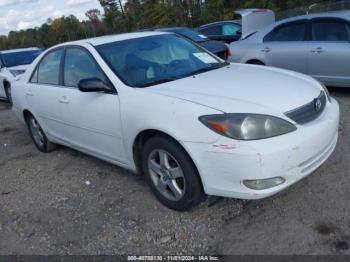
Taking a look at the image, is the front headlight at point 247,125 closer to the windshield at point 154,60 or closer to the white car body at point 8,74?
the windshield at point 154,60

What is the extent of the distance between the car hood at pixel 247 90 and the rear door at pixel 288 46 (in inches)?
117

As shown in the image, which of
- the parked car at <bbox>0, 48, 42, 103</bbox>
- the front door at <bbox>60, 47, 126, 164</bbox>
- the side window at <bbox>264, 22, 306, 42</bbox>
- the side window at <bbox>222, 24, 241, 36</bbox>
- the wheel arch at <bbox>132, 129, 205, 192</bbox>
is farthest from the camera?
the side window at <bbox>222, 24, 241, 36</bbox>

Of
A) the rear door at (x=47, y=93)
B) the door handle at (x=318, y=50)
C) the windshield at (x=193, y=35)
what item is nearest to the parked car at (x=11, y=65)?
the windshield at (x=193, y=35)

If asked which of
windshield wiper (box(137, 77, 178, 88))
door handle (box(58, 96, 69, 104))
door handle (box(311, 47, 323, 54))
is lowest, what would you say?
door handle (box(58, 96, 69, 104))

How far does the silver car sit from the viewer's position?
6.39m

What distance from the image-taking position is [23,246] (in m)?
3.50

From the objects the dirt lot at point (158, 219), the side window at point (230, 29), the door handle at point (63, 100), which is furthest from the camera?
the side window at point (230, 29)

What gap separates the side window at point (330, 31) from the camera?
6.41 metres

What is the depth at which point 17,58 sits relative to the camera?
11.2 metres

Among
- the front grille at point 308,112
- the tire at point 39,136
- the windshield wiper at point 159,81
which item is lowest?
the tire at point 39,136

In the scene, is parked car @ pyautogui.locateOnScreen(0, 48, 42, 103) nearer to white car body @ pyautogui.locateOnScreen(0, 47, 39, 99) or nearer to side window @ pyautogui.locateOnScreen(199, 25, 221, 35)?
white car body @ pyautogui.locateOnScreen(0, 47, 39, 99)

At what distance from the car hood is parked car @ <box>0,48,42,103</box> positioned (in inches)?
299

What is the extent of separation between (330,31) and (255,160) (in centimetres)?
460

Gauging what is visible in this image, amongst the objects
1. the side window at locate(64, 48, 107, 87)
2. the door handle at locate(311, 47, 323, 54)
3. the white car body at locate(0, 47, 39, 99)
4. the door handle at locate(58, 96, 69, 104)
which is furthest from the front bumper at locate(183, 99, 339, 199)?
the white car body at locate(0, 47, 39, 99)
